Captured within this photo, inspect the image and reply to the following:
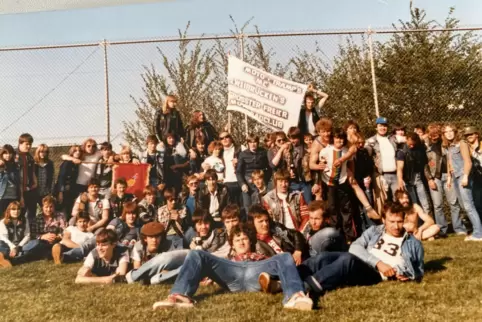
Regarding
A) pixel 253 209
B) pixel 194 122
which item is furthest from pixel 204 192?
pixel 253 209

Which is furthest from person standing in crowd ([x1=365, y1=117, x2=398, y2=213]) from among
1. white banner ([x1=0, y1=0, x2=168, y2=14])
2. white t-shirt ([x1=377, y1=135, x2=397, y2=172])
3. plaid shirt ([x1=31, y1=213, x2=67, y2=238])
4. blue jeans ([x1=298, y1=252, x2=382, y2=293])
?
plaid shirt ([x1=31, y1=213, x2=67, y2=238])

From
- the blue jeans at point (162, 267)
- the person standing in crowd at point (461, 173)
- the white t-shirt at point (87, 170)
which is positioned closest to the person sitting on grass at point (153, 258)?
the blue jeans at point (162, 267)

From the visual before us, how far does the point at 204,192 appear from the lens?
613 centimetres

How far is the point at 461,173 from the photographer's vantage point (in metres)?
6.17

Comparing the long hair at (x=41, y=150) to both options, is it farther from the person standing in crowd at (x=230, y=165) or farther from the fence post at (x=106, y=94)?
the person standing in crowd at (x=230, y=165)

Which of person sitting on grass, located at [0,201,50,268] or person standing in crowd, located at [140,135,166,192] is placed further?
person standing in crowd, located at [140,135,166,192]

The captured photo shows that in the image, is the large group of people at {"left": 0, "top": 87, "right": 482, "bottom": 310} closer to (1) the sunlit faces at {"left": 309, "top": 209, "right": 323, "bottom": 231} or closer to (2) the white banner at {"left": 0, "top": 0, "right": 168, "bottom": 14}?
(1) the sunlit faces at {"left": 309, "top": 209, "right": 323, "bottom": 231}

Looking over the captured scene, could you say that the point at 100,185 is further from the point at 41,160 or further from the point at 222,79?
the point at 222,79

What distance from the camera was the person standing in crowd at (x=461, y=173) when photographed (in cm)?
591

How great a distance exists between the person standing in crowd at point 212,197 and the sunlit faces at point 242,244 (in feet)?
5.64

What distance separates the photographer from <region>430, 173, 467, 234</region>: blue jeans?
20.8 feet

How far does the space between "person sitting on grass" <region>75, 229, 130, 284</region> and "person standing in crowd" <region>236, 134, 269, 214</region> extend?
186 cm

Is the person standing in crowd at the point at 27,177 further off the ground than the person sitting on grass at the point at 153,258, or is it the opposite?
the person standing in crowd at the point at 27,177

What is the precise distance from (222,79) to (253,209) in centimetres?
306
